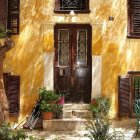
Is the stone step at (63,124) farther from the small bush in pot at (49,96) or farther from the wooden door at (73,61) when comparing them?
the wooden door at (73,61)

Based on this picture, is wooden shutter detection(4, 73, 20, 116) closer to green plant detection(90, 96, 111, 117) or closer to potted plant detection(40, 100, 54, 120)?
potted plant detection(40, 100, 54, 120)

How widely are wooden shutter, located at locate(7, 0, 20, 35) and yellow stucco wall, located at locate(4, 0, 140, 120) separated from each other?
163 mm

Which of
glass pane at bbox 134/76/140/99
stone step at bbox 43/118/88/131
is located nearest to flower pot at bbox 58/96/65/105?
stone step at bbox 43/118/88/131

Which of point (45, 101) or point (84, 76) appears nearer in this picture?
point (45, 101)

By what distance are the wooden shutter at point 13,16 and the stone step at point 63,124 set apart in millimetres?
3202

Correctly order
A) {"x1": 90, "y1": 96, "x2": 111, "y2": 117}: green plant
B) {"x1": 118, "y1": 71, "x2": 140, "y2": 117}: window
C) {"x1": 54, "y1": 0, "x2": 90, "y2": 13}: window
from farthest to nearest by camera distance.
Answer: {"x1": 54, "y1": 0, "x2": 90, "y2": 13}: window
{"x1": 118, "y1": 71, "x2": 140, "y2": 117}: window
{"x1": 90, "y1": 96, "x2": 111, "y2": 117}: green plant

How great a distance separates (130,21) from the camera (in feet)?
43.0

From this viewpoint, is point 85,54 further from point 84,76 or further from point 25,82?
point 25,82

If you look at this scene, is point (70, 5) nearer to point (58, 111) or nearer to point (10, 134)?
point (58, 111)

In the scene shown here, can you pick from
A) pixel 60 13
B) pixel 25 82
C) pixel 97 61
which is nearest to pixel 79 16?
pixel 60 13

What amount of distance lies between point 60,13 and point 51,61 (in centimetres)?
159

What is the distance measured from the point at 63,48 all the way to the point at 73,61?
558mm

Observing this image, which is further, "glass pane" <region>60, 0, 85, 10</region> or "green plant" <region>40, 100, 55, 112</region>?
"glass pane" <region>60, 0, 85, 10</region>

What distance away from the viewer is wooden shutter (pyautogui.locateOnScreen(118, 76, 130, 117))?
12.9 m
